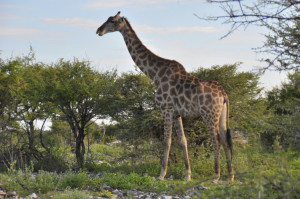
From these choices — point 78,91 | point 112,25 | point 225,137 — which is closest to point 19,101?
point 78,91

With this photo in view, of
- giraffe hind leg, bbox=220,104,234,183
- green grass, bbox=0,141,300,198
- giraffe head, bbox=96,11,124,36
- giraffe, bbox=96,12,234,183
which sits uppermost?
giraffe head, bbox=96,11,124,36

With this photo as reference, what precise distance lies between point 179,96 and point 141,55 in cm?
179

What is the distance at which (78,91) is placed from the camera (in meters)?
13.1

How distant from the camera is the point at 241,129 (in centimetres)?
1330

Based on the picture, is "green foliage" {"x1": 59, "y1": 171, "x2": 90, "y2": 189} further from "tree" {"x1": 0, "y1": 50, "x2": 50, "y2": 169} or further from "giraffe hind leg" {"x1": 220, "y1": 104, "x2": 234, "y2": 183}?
"tree" {"x1": 0, "y1": 50, "x2": 50, "y2": 169}

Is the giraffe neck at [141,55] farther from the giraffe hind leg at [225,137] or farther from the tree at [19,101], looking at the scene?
the tree at [19,101]

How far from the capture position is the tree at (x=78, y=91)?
13.1 metres

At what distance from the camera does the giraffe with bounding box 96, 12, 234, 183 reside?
9.68 meters

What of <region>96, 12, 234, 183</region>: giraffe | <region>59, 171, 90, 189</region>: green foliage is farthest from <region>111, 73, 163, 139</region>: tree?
<region>59, 171, 90, 189</region>: green foliage

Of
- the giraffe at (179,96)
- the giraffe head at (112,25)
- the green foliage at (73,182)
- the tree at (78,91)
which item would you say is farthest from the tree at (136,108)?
the green foliage at (73,182)

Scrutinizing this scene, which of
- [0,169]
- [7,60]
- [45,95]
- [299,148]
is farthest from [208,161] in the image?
[7,60]

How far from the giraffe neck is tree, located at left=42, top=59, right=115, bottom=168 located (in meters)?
2.76

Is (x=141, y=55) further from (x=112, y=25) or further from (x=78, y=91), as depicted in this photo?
(x=78, y=91)

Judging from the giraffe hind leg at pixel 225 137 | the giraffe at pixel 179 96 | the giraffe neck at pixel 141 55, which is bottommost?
the giraffe hind leg at pixel 225 137
